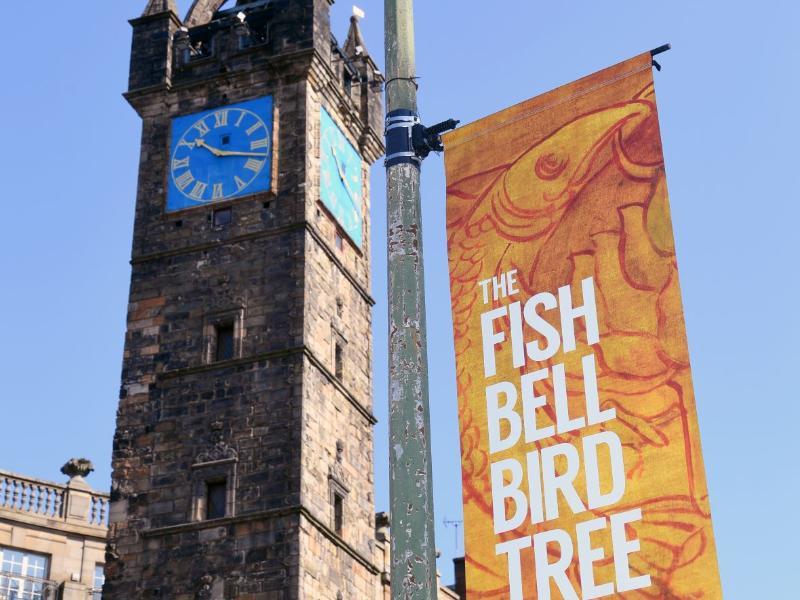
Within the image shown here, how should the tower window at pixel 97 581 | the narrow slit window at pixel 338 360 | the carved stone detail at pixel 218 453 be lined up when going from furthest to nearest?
the tower window at pixel 97 581 → the narrow slit window at pixel 338 360 → the carved stone detail at pixel 218 453

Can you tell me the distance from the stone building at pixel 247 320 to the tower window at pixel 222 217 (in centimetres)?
6

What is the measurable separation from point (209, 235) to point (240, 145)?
2.43 m

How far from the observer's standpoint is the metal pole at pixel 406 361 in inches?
403

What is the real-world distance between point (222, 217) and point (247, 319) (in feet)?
10.0

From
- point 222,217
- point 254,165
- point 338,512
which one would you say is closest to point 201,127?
point 254,165

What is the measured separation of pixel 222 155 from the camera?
1427 inches

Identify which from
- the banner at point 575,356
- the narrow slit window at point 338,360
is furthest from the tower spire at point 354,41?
the banner at point 575,356

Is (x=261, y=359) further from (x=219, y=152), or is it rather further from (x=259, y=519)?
(x=219, y=152)

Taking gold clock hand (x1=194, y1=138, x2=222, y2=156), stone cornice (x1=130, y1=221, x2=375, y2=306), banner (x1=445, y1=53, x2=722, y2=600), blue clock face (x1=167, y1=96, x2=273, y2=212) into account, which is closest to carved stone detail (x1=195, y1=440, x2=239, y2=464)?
stone cornice (x1=130, y1=221, x2=375, y2=306)

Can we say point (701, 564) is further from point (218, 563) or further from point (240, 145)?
point (240, 145)

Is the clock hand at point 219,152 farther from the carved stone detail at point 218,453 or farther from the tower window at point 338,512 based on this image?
the tower window at point 338,512

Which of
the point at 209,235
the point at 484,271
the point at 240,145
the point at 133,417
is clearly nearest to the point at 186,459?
the point at 133,417

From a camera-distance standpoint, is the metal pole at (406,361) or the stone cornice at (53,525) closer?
the metal pole at (406,361)

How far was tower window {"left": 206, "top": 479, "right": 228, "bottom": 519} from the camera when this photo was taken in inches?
1266
